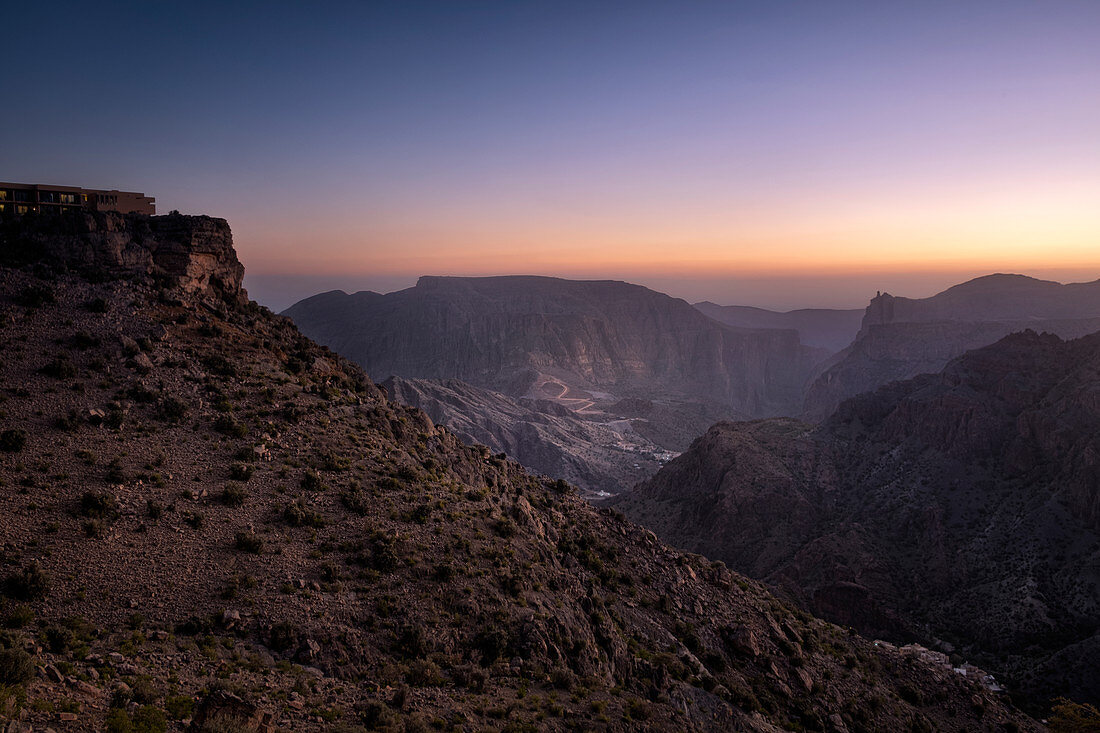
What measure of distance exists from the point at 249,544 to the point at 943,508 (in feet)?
242

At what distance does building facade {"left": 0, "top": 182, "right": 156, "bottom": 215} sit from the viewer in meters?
33.8

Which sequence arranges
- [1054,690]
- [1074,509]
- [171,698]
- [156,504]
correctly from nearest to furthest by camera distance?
[171,698] → [156,504] → [1054,690] → [1074,509]

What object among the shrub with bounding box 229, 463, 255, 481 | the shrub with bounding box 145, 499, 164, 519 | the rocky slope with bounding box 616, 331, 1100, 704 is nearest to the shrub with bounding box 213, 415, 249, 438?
the shrub with bounding box 229, 463, 255, 481

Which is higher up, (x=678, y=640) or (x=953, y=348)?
(x=953, y=348)

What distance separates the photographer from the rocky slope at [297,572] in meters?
15.3

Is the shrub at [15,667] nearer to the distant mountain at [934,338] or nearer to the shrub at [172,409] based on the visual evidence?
the shrub at [172,409]

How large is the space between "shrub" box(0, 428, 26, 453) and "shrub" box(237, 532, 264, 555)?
861 cm

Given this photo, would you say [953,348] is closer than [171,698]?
No

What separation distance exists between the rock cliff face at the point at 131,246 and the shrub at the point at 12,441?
38.3ft

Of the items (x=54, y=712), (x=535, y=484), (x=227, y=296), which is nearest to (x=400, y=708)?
(x=54, y=712)

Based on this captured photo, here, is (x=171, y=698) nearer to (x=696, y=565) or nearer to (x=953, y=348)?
(x=696, y=565)

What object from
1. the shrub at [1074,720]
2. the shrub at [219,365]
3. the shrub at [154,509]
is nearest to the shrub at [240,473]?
the shrub at [154,509]

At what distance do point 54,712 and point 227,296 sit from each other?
28.5m

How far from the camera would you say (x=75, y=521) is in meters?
18.5
